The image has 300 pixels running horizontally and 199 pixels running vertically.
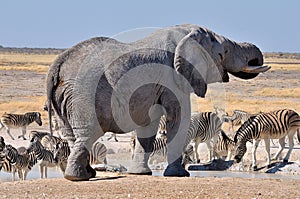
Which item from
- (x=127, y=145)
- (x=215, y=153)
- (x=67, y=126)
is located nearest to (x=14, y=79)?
(x=127, y=145)

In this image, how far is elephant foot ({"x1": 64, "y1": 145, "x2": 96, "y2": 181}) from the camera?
32.9ft

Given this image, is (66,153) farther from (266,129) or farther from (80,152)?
(80,152)

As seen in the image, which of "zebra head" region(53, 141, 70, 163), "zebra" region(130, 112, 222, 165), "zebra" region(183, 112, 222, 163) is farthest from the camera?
"zebra" region(183, 112, 222, 163)

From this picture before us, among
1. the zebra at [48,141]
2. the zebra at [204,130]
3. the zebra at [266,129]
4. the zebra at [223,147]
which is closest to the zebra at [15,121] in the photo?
the zebra at [48,141]

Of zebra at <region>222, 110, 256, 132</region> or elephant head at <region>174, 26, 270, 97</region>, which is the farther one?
zebra at <region>222, 110, 256, 132</region>

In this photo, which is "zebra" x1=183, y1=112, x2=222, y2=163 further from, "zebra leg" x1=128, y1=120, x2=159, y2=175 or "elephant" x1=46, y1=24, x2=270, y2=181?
"elephant" x1=46, y1=24, x2=270, y2=181

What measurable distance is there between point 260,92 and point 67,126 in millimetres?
33507

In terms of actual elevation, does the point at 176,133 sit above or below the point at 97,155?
above

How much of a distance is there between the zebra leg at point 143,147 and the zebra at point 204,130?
20.4 ft

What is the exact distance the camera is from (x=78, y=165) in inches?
396

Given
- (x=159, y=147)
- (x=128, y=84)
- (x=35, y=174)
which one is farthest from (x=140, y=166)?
(x=35, y=174)

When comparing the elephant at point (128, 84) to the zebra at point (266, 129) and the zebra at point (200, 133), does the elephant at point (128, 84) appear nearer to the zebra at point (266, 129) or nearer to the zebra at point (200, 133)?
the zebra at point (266, 129)

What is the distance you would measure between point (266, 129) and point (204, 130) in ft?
7.79

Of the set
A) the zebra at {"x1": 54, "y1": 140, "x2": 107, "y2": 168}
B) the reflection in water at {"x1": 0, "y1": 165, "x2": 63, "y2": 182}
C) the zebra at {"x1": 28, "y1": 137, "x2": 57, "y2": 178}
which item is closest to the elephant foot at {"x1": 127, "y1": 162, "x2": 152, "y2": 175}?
the zebra at {"x1": 54, "y1": 140, "x2": 107, "y2": 168}
